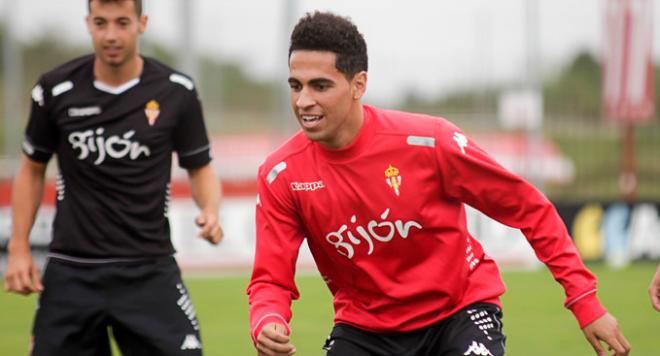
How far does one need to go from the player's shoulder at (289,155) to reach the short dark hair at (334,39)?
37 centimetres

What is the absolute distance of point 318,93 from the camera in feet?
15.2

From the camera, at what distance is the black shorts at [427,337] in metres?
4.79

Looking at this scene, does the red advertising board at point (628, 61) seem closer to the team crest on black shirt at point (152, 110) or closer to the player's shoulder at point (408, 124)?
the team crest on black shirt at point (152, 110)

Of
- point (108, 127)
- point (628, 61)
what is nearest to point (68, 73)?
point (108, 127)

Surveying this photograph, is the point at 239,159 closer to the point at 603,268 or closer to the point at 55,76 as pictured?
the point at 603,268

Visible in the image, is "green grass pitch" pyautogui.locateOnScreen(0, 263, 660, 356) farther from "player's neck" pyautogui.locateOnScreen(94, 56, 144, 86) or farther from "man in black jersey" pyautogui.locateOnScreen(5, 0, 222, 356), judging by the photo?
"player's neck" pyautogui.locateOnScreen(94, 56, 144, 86)

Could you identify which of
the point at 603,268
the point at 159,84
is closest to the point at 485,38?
the point at 603,268

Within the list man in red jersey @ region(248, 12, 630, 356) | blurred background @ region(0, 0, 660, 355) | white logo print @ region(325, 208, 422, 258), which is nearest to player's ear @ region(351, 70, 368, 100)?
man in red jersey @ region(248, 12, 630, 356)

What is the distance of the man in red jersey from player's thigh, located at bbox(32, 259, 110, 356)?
978 mm

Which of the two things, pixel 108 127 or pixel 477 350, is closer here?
pixel 477 350

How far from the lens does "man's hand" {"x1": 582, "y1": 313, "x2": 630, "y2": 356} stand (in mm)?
4480

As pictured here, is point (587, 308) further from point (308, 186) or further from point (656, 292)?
point (308, 186)

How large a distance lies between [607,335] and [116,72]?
2.54 metres

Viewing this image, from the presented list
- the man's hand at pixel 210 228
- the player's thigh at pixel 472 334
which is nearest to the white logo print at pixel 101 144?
the man's hand at pixel 210 228
